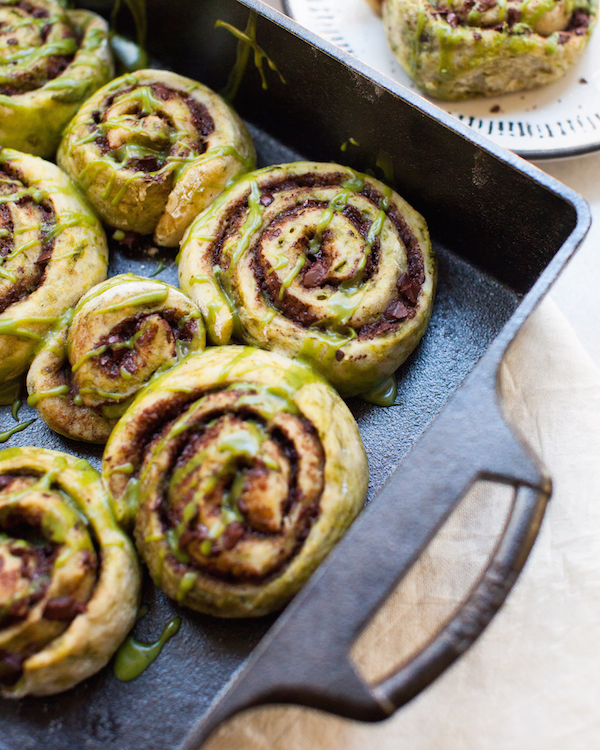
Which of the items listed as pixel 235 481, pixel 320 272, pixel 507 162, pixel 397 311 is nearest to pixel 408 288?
pixel 397 311

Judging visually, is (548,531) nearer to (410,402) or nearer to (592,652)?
(592,652)

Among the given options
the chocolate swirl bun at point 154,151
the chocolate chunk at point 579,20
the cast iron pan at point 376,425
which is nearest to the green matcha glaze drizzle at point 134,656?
the cast iron pan at point 376,425

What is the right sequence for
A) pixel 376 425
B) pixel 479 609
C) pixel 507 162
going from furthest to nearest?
pixel 376 425, pixel 507 162, pixel 479 609

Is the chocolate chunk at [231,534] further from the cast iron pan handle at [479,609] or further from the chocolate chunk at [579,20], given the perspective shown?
the chocolate chunk at [579,20]

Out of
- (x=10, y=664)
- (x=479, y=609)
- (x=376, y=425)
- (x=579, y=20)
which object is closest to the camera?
(x=479, y=609)

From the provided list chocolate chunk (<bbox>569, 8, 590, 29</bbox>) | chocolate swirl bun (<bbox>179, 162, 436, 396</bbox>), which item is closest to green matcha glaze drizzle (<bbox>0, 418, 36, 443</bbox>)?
chocolate swirl bun (<bbox>179, 162, 436, 396</bbox>)

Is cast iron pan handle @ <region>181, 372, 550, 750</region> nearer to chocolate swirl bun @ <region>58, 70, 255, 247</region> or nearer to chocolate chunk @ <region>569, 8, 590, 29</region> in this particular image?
chocolate swirl bun @ <region>58, 70, 255, 247</region>

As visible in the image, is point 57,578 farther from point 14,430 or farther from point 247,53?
point 247,53
